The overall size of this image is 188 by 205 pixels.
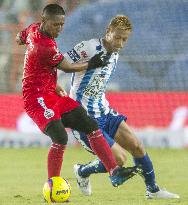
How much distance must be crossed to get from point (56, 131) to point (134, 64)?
29.1 ft

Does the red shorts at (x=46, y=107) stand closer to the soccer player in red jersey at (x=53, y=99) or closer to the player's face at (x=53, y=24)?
the soccer player in red jersey at (x=53, y=99)

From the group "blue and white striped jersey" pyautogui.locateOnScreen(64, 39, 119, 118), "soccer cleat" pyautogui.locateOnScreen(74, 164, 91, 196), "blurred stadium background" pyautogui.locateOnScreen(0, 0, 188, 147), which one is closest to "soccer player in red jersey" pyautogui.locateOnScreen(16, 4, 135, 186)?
"blue and white striped jersey" pyautogui.locateOnScreen(64, 39, 119, 118)

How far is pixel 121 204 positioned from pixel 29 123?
811 centimetres

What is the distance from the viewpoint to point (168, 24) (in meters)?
16.7

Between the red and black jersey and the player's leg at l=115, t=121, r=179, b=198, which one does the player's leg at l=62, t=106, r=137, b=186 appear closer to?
the red and black jersey

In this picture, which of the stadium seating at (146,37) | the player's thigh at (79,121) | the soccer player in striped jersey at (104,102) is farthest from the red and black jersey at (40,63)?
the stadium seating at (146,37)

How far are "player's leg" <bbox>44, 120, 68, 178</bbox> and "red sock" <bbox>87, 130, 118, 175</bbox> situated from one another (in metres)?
0.33

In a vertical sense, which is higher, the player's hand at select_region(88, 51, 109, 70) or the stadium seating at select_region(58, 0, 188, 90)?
the player's hand at select_region(88, 51, 109, 70)

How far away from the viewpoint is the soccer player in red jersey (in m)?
7.82

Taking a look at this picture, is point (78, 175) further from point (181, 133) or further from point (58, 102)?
point (181, 133)

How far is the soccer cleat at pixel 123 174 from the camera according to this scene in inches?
301

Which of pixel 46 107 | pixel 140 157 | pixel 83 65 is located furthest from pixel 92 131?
pixel 140 157

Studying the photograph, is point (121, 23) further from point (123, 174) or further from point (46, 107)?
point (123, 174)

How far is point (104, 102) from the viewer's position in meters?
8.84
